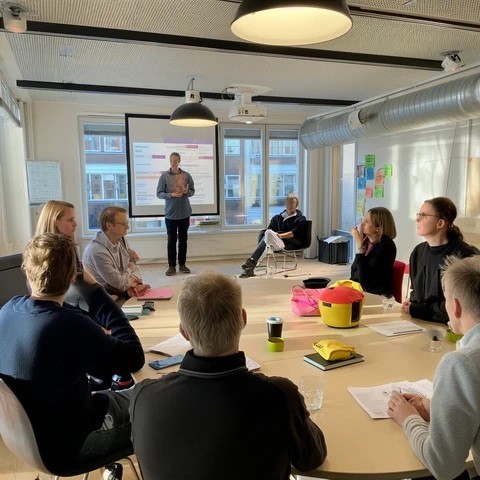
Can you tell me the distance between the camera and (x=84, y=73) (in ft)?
16.3

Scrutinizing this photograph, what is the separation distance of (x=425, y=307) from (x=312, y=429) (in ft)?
4.74

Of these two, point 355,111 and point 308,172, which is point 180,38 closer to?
point 355,111

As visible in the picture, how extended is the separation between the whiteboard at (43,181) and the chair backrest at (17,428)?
568cm

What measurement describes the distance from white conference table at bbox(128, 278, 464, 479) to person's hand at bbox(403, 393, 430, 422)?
9 cm

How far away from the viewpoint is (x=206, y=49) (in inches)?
145

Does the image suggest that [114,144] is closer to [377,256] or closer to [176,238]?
[176,238]

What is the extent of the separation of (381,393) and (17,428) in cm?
119

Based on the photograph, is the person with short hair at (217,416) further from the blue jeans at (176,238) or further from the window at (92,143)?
the window at (92,143)

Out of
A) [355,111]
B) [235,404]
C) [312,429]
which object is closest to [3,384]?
[235,404]

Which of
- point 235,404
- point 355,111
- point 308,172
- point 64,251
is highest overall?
point 355,111

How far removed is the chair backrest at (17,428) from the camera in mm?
1362

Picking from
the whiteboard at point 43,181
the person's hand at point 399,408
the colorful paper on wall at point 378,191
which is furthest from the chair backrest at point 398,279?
the whiteboard at point 43,181

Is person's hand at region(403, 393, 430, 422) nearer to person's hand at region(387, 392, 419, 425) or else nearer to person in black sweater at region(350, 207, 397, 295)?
person's hand at region(387, 392, 419, 425)

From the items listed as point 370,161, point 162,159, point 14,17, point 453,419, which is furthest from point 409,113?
point 453,419
